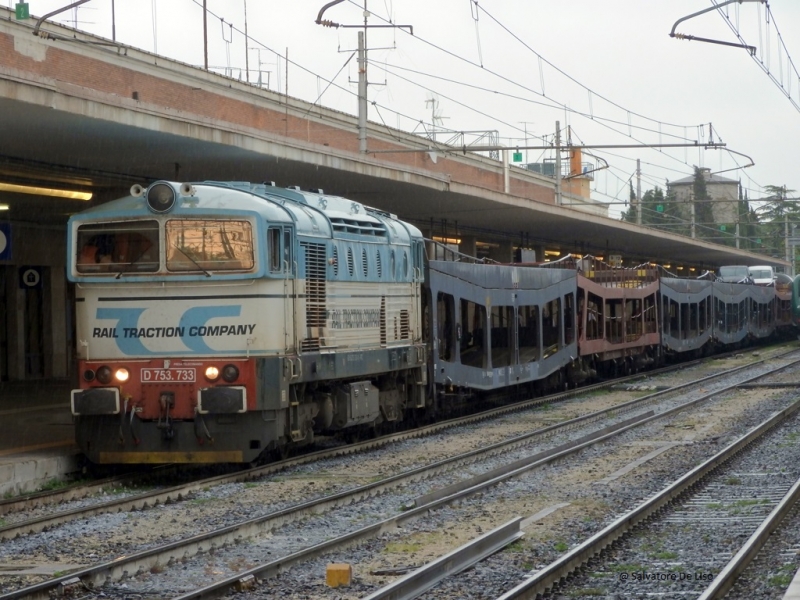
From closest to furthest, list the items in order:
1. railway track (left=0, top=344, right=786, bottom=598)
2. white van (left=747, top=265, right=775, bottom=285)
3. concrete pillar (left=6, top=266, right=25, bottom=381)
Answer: railway track (left=0, top=344, right=786, bottom=598)
concrete pillar (left=6, top=266, right=25, bottom=381)
white van (left=747, top=265, right=775, bottom=285)

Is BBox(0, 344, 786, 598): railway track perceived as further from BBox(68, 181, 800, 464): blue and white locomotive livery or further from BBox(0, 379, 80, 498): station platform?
BBox(0, 379, 80, 498): station platform

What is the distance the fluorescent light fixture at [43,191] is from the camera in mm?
18086

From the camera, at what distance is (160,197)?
12.4 m

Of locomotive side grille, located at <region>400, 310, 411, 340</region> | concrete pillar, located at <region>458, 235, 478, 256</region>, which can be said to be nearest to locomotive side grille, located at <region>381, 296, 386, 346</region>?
locomotive side grille, located at <region>400, 310, 411, 340</region>

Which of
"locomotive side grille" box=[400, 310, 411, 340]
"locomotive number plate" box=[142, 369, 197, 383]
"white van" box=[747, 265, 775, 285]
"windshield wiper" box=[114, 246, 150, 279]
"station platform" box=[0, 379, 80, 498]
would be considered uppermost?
"white van" box=[747, 265, 775, 285]

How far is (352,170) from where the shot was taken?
18094mm

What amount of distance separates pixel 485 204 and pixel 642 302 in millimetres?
7076

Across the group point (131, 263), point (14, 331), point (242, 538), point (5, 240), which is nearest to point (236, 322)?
point (131, 263)

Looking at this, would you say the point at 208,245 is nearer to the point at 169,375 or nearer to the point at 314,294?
the point at 169,375

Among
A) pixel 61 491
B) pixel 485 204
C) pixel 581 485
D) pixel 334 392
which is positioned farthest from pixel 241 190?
pixel 485 204

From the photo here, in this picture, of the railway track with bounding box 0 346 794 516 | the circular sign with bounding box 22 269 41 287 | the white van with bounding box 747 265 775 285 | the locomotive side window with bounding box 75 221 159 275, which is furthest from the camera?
the white van with bounding box 747 265 775 285

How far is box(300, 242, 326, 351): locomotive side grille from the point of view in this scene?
13.2 m

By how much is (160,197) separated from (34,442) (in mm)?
3904

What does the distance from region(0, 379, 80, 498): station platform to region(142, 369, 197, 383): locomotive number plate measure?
1.56 m
